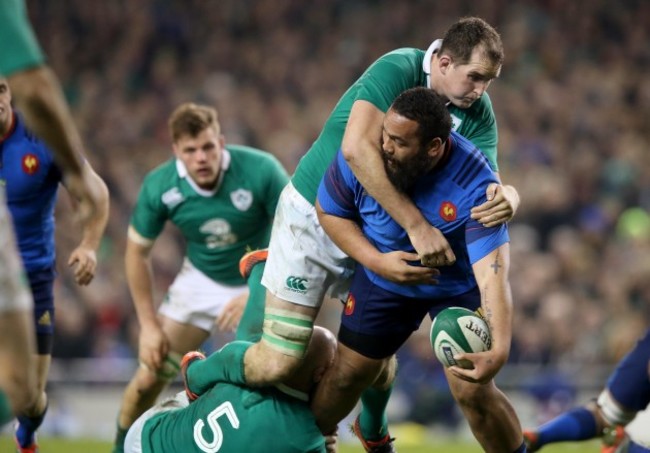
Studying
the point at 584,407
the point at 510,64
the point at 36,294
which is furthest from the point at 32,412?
the point at 510,64

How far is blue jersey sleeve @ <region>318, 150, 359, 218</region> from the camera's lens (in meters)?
5.50

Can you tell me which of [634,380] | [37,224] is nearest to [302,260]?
[37,224]

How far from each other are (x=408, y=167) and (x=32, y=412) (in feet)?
9.25

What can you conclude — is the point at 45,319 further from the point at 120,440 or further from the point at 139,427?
the point at 139,427

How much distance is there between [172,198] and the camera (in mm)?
7340

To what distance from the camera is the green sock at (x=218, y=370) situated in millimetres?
5324

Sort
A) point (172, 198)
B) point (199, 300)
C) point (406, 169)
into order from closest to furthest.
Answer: point (406, 169)
point (172, 198)
point (199, 300)

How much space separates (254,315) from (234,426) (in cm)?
117

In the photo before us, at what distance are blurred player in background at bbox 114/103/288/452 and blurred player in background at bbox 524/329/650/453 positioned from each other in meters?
2.02

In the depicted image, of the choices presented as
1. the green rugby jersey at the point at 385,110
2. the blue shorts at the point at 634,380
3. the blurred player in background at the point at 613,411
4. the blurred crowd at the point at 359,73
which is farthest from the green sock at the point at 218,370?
the blurred crowd at the point at 359,73

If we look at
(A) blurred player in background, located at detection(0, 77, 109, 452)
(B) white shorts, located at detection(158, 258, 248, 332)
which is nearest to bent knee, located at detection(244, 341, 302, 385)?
(A) blurred player in background, located at detection(0, 77, 109, 452)

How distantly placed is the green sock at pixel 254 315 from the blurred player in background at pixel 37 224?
98 centimetres

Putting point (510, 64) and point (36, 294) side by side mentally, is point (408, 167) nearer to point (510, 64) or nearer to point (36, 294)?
point (36, 294)

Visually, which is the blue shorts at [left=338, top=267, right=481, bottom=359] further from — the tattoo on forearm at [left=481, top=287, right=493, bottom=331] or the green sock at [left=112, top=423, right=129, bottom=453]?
the green sock at [left=112, top=423, right=129, bottom=453]
